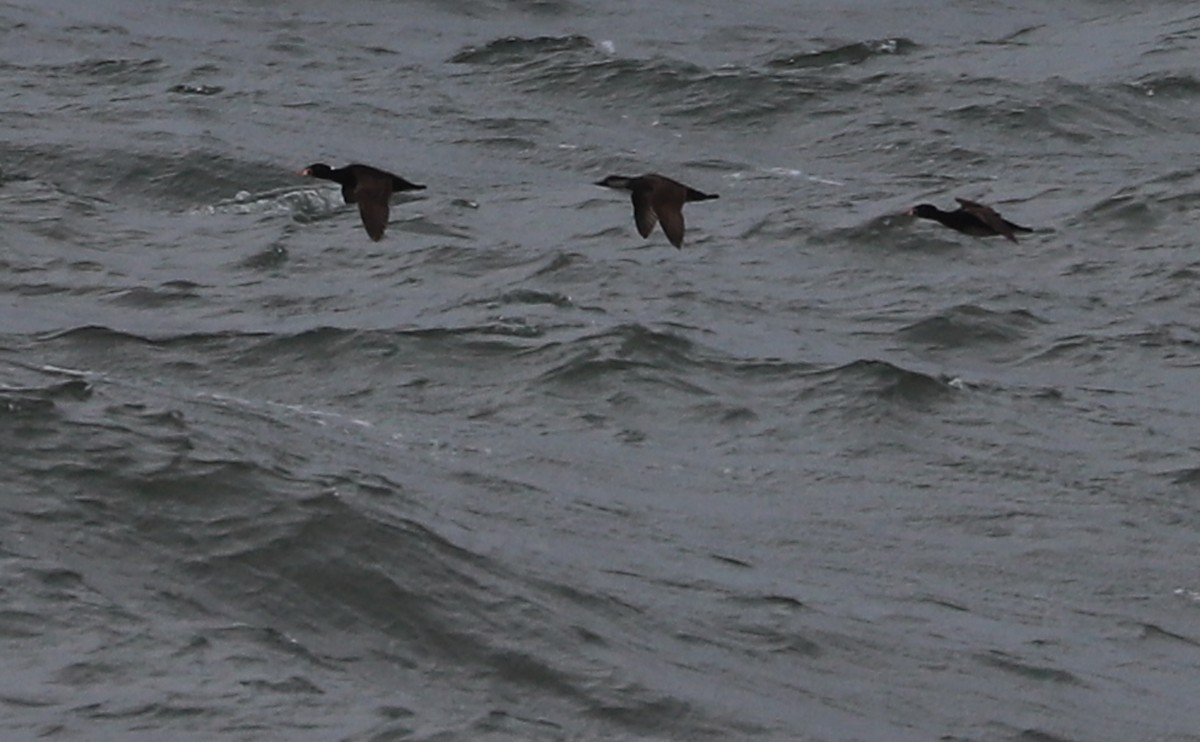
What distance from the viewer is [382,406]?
59.9 ft

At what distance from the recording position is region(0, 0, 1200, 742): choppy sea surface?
1415cm

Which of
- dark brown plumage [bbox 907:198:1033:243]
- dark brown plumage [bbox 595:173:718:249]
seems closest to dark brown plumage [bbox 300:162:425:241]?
dark brown plumage [bbox 595:173:718:249]

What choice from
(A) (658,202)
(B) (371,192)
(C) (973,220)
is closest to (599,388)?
(C) (973,220)

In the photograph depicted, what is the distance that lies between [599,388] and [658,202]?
126 inches

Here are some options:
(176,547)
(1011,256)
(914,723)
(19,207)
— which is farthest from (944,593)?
(19,207)

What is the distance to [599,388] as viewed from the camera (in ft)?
61.2

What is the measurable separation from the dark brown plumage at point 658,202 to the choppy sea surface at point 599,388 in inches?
64.4

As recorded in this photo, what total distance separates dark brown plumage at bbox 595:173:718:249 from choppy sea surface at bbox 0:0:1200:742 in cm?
164

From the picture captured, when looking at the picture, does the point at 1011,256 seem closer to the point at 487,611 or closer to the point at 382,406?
the point at 382,406

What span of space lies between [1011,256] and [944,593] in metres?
6.40

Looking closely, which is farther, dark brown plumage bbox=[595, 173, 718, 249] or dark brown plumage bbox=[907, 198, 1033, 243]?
dark brown plumage bbox=[907, 198, 1033, 243]

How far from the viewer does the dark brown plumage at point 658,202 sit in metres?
15.5

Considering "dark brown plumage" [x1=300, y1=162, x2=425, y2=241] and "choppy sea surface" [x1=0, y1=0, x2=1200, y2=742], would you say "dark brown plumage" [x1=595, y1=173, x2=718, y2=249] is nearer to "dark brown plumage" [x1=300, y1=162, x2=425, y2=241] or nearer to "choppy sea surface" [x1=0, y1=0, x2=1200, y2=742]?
"dark brown plumage" [x1=300, y1=162, x2=425, y2=241]

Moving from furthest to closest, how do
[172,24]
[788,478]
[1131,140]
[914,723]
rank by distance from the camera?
[172,24] → [1131,140] → [788,478] → [914,723]
